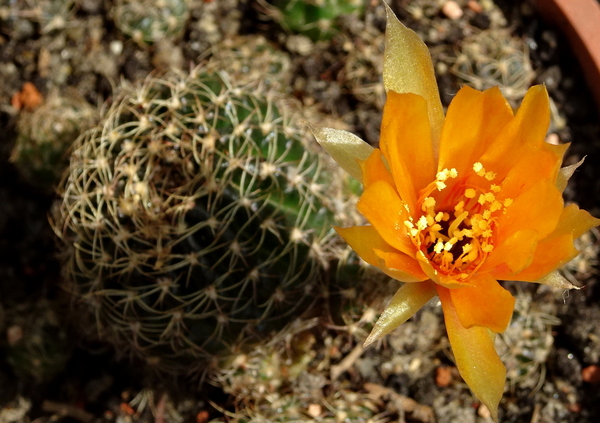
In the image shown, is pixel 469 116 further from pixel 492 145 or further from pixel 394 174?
pixel 394 174

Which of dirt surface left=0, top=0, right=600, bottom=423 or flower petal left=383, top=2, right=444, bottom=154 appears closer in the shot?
flower petal left=383, top=2, right=444, bottom=154

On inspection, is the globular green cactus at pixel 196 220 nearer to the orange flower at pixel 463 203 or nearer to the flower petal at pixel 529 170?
the orange flower at pixel 463 203

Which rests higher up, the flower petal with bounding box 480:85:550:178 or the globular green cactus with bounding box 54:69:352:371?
the flower petal with bounding box 480:85:550:178

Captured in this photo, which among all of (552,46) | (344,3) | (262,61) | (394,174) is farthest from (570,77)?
(394,174)

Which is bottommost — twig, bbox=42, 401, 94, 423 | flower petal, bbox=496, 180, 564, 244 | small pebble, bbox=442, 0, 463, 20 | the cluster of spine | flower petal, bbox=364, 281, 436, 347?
twig, bbox=42, 401, 94, 423

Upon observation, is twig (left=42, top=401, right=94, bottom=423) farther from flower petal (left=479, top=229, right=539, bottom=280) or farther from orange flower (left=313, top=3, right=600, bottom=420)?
flower petal (left=479, top=229, right=539, bottom=280)

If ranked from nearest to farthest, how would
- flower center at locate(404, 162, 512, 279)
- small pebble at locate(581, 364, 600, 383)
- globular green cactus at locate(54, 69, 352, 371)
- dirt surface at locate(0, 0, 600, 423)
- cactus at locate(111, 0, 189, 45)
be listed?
1. flower center at locate(404, 162, 512, 279)
2. globular green cactus at locate(54, 69, 352, 371)
3. dirt surface at locate(0, 0, 600, 423)
4. small pebble at locate(581, 364, 600, 383)
5. cactus at locate(111, 0, 189, 45)

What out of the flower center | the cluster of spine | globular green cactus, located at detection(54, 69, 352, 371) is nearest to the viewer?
the flower center

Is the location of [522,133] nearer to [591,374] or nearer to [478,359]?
[478,359]

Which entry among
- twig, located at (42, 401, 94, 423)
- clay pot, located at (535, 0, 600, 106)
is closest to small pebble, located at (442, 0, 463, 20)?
clay pot, located at (535, 0, 600, 106)
